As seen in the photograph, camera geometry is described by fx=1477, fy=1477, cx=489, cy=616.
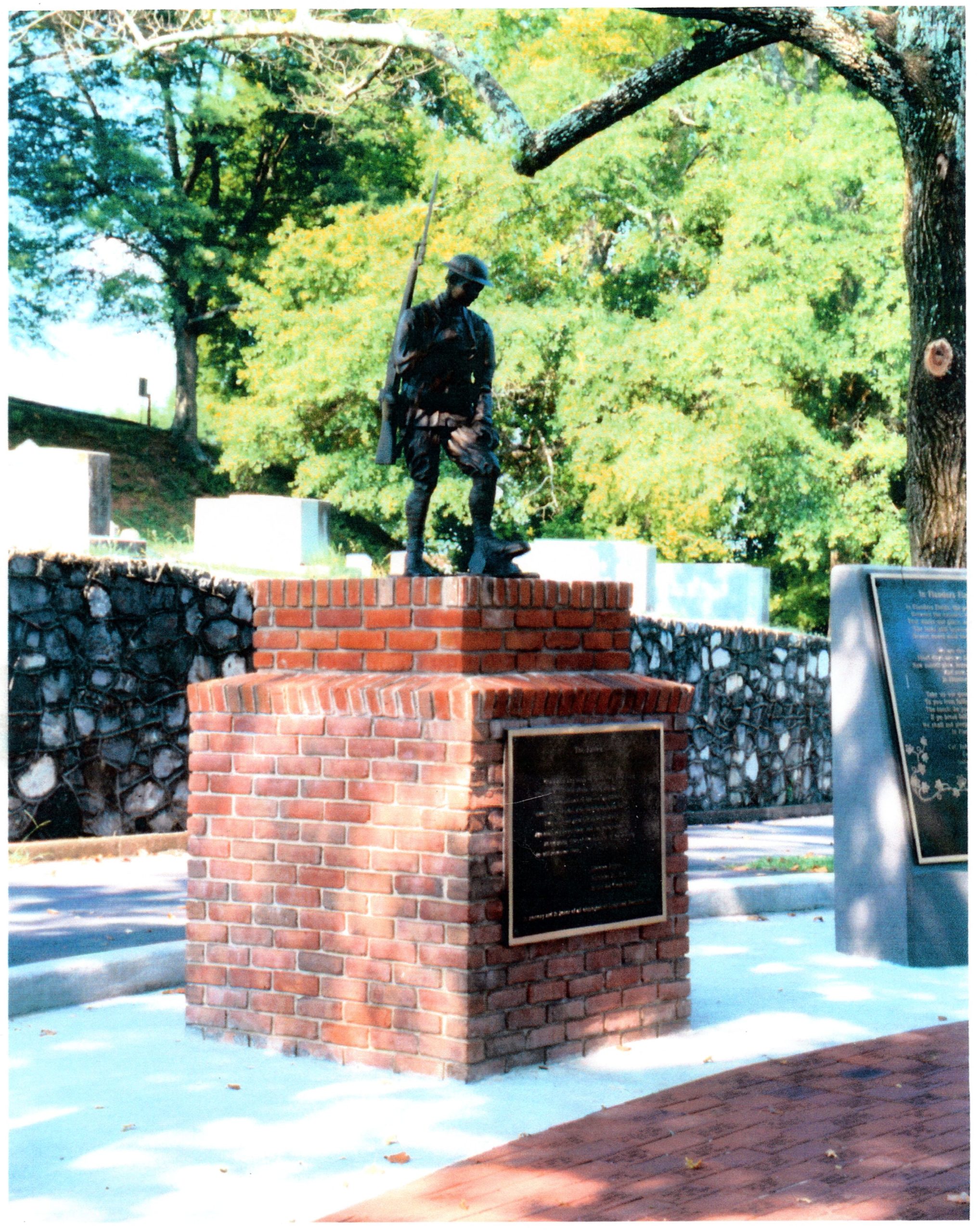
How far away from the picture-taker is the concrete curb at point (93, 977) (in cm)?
594

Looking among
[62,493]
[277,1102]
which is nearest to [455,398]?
[277,1102]

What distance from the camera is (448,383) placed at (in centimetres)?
593

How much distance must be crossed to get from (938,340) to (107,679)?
635 centimetres

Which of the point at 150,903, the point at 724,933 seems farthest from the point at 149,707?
the point at 724,933

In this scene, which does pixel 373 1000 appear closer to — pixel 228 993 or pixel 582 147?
pixel 228 993

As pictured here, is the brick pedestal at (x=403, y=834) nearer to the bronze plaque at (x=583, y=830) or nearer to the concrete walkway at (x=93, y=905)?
the bronze plaque at (x=583, y=830)

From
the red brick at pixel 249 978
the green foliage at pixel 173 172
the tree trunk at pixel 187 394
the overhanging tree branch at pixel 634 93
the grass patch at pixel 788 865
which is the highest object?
the green foliage at pixel 173 172

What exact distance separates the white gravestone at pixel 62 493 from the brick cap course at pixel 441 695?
8.85m

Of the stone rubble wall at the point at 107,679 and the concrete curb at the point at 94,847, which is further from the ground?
the stone rubble wall at the point at 107,679

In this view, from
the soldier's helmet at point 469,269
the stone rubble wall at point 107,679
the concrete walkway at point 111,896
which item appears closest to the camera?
the soldier's helmet at point 469,269

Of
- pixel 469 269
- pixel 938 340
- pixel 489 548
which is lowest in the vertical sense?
pixel 489 548

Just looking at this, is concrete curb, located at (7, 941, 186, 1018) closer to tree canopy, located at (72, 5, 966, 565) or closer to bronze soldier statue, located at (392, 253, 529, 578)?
bronze soldier statue, located at (392, 253, 529, 578)

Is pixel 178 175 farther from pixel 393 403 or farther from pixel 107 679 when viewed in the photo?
pixel 393 403

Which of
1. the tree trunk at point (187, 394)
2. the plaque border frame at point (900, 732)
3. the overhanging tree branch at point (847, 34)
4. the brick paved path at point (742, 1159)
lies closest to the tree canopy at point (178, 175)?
the tree trunk at point (187, 394)
